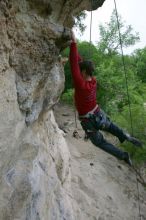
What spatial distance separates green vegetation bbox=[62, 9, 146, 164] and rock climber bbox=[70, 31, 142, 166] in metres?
4.81

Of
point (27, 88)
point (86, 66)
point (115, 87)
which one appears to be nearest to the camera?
point (27, 88)

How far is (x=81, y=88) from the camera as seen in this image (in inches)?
272

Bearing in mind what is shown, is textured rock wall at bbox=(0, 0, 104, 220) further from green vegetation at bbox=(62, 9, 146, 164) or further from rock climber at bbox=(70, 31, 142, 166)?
green vegetation at bbox=(62, 9, 146, 164)

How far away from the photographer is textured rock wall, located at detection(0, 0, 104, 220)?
19.1 ft

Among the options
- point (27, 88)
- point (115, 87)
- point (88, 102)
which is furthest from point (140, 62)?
point (27, 88)

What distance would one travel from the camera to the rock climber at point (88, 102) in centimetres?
650

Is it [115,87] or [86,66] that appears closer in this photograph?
[86,66]

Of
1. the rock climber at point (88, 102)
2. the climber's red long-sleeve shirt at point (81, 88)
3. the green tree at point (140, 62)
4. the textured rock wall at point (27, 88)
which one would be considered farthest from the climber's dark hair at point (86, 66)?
the green tree at point (140, 62)

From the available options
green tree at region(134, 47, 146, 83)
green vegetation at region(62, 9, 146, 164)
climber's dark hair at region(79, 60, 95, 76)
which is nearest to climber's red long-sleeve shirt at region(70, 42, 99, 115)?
climber's dark hair at region(79, 60, 95, 76)

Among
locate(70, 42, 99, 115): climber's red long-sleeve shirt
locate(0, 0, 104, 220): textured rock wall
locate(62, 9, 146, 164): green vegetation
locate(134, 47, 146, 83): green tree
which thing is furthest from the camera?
locate(134, 47, 146, 83): green tree

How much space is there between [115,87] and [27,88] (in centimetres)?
1121

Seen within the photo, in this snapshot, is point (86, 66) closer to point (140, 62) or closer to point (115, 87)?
point (115, 87)

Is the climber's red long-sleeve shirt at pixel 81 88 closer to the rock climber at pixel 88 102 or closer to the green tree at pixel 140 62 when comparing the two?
the rock climber at pixel 88 102

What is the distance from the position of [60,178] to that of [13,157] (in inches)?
122
